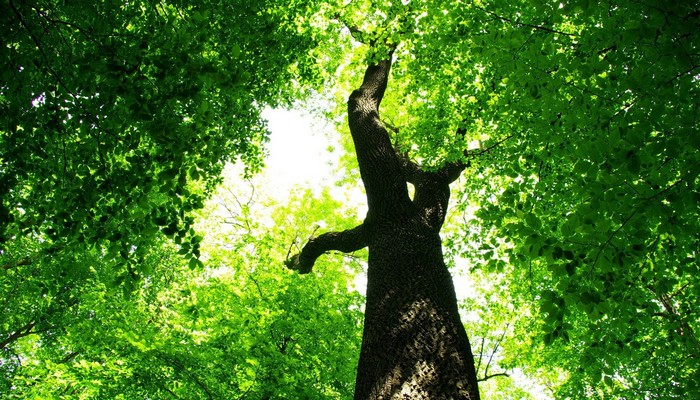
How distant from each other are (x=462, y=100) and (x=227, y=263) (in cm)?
697

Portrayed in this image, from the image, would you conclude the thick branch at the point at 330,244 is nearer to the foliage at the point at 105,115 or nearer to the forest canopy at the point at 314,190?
the forest canopy at the point at 314,190

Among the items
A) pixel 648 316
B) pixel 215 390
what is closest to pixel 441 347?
pixel 648 316

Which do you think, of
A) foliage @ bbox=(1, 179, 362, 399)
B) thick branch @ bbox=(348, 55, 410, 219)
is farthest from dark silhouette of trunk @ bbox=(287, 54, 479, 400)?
foliage @ bbox=(1, 179, 362, 399)

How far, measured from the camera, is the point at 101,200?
12.2ft

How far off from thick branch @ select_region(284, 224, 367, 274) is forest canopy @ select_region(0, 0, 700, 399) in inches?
22.2

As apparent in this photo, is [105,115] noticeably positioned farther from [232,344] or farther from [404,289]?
[232,344]

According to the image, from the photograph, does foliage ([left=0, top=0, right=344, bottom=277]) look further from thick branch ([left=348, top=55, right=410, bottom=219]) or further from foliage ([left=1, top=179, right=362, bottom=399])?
thick branch ([left=348, top=55, right=410, bottom=219])

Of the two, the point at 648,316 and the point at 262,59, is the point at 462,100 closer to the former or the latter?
the point at 262,59

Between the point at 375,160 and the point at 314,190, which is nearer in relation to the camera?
the point at 375,160

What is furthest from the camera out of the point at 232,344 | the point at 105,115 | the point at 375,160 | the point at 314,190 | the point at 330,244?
the point at 314,190

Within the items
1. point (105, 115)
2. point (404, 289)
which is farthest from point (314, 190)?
point (105, 115)

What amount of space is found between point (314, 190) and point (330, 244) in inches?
336

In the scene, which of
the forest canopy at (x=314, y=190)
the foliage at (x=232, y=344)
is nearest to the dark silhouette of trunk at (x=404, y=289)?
the forest canopy at (x=314, y=190)

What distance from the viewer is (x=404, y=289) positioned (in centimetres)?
461
